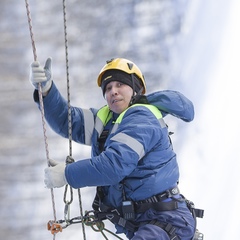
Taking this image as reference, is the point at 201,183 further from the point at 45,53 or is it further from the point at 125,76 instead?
the point at 125,76

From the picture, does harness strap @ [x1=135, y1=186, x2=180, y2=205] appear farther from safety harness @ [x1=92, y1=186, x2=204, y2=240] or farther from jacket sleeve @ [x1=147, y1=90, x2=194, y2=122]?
jacket sleeve @ [x1=147, y1=90, x2=194, y2=122]

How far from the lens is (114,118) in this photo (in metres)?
2.12

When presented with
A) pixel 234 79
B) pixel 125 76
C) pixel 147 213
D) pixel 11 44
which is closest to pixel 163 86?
pixel 234 79

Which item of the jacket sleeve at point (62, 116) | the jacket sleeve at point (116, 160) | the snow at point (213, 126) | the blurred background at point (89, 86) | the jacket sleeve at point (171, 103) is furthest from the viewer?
the snow at point (213, 126)

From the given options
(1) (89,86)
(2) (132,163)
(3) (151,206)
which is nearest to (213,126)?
(1) (89,86)

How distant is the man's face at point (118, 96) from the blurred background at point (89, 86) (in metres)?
1.95

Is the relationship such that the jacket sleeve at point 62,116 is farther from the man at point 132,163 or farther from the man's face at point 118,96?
the man's face at point 118,96

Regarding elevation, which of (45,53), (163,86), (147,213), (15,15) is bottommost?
(147,213)

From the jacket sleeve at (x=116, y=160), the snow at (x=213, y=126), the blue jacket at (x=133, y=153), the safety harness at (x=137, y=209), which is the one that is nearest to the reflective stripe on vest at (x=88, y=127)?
the blue jacket at (x=133, y=153)

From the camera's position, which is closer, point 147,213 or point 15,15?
point 147,213

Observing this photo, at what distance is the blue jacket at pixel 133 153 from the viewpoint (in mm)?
1765

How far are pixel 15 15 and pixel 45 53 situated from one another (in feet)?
1.22

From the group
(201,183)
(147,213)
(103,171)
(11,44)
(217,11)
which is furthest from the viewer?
(217,11)

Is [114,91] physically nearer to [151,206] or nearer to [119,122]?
[119,122]
